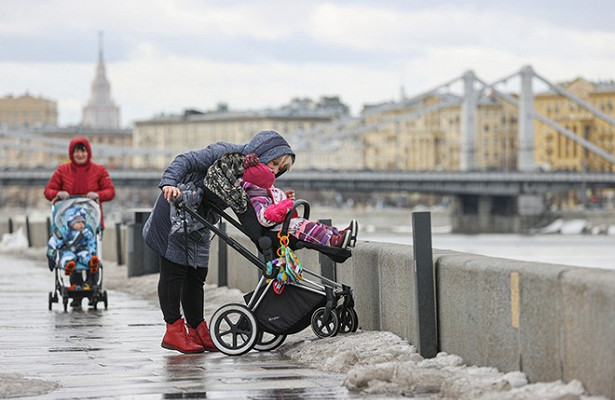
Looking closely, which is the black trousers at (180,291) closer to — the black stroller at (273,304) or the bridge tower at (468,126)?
the black stroller at (273,304)

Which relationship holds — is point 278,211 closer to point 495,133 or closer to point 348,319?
point 348,319

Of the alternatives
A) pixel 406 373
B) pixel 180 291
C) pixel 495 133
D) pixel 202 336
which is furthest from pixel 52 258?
pixel 495 133

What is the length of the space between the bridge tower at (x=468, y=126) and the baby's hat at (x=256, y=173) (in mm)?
104645

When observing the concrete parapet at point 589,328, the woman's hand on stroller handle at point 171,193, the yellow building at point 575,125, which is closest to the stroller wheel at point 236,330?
the woman's hand on stroller handle at point 171,193

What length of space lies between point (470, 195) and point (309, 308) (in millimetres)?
105934

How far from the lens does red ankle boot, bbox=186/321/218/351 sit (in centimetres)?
1023

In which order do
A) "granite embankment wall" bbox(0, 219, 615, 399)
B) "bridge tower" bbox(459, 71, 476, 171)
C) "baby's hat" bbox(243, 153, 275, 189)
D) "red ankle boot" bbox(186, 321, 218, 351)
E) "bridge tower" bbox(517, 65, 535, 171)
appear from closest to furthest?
"granite embankment wall" bbox(0, 219, 615, 399)
"baby's hat" bbox(243, 153, 275, 189)
"red ankle boot" bbox(186, 321, 218, 351)
"bridge tower" bbox(517, 65, 535, 171)
"bridge tower" bbox(459, 71, 476, 171)

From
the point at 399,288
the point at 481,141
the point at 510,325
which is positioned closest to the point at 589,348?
the point at 510,325

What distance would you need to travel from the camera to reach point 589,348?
22.0ft

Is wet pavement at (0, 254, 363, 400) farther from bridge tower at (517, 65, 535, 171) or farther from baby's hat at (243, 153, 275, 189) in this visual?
bridge tower at (517, 65, 535, 171)

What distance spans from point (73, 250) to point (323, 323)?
509cm

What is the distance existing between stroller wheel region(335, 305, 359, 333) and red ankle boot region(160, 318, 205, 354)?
0.89 meters

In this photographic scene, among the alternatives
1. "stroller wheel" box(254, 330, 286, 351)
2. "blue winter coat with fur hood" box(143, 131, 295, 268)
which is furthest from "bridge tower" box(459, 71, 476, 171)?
"stroller wheel" box(254, 330, 286, 351)

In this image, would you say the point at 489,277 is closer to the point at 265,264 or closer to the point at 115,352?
the point at 265,264
